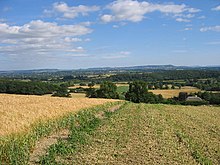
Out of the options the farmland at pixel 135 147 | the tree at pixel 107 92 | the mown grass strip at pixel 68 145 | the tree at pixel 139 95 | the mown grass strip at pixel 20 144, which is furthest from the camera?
the tree at pixel 107 92

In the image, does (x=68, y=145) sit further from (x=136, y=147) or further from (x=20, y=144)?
(x=136, y=147)

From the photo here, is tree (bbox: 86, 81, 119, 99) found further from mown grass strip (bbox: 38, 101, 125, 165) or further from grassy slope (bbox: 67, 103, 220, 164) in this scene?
grassy slope (bbox: 67, 103, 220, 164)

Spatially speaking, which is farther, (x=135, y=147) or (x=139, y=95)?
(x=139, y=95)

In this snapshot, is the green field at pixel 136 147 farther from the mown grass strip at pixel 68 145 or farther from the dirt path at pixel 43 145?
the dirt path at pixel 43 145

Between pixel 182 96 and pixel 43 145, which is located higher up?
pixel 43 145

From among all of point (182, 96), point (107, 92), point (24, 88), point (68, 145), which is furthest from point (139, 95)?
point (68, 145)

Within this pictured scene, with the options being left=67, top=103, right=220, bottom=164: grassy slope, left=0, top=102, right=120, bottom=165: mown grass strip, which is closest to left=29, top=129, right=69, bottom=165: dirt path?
left=0, top=102, right=120, bottom=165: mown grass strip

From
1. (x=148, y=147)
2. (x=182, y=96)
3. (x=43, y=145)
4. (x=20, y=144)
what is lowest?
(x=182, y=96)

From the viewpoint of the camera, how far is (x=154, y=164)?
35.4 feet

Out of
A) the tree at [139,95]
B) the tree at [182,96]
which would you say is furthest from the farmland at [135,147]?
the tree at [182,96]

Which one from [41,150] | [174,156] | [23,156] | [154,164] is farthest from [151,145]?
[23,156]

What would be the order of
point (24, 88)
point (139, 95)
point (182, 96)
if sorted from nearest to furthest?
point (139, 95) → point (24, 88) → point (182, 96)

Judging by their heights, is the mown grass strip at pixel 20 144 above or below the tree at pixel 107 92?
above

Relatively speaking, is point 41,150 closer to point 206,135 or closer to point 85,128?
point 85,128
